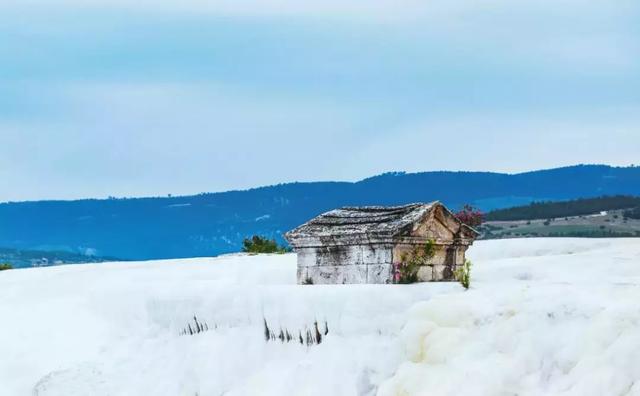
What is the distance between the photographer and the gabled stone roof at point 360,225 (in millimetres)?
17406

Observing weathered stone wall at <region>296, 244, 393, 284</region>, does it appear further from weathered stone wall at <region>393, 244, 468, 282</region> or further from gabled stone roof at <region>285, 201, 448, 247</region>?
weathered stone wall at <region>393, 244, 468, 282</region>

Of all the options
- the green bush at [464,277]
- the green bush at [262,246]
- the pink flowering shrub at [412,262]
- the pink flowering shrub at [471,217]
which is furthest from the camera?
the green bush at [262,246]

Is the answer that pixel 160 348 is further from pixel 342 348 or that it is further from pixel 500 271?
pixel 500 271

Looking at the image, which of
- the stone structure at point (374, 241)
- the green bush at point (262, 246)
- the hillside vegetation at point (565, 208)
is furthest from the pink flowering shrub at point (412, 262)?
the hillside vegetation at point (565, 208)

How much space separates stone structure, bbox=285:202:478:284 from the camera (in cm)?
1745

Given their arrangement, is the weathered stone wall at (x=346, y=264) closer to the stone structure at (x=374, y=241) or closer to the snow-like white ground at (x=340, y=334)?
the stone structure at (x=374, y=241)

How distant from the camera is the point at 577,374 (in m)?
12.9

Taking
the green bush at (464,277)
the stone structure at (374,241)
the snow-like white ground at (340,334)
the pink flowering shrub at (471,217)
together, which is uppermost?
the pink flowering shrub at (471,217)

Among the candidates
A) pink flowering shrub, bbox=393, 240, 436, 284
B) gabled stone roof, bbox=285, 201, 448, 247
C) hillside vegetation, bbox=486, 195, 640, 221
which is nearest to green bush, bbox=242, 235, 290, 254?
gabled stone roof, bbox=285, 201, 448, 247

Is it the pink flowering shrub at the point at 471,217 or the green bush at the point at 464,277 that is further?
the pink flowering shrub at the point at 471,217

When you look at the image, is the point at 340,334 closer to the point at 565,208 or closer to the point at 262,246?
the point at 262,246

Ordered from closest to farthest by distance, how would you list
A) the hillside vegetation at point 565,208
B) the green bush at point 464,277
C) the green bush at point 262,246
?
1. the green bush at point 464,277
2. the green bush at point 262,246
3. the hillside vegetation at point 565,208

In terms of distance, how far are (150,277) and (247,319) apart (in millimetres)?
8758

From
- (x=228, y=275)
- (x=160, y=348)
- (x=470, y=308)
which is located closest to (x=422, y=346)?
(x=470, y=308)
